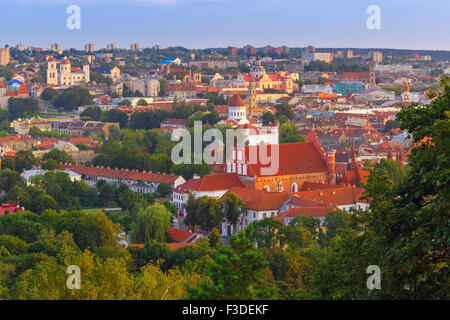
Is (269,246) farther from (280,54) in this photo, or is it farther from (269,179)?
(280,54)

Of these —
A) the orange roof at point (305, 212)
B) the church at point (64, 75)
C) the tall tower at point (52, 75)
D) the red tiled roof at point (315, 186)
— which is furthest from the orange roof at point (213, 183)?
the tall tower at point (52, 75)

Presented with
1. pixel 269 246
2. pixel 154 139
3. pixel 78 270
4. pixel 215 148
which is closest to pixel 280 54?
pixel 154 139

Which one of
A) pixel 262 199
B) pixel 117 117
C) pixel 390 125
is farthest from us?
pixel 117 117

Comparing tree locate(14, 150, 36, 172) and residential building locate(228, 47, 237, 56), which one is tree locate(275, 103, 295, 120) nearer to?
tree locate(14, 150, 36, 172)

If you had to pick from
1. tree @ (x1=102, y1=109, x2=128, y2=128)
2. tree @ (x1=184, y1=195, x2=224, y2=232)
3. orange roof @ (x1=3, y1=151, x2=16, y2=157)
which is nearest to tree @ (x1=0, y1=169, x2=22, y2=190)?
orange roof @ (x1=3, y1=151, x2=16, y2=157)

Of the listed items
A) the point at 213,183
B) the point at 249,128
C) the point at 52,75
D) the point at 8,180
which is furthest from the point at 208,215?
the point at 52,75

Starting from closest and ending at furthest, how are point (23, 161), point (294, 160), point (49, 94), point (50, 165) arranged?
point (294, 160), point (50, 165), point (23, 161), point (49, 94)

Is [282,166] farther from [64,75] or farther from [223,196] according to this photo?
[64,75]
